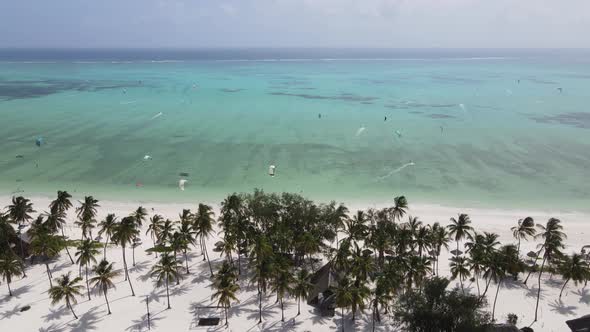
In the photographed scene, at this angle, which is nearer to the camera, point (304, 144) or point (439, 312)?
point (439, 312)

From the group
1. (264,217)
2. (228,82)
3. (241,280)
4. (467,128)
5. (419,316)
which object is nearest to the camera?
(419,316)

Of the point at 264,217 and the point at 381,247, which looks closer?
the point at 381,247

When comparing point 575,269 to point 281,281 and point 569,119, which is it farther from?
point 569,119

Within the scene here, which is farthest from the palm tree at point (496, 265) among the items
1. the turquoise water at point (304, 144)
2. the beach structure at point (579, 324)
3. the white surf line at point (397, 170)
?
the white surf line at point (397, 170)

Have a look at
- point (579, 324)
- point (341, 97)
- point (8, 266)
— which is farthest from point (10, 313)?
point (341, 97)

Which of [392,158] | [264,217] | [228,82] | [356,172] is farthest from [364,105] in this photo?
[264,217]

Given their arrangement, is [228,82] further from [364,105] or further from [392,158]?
[392,158]
